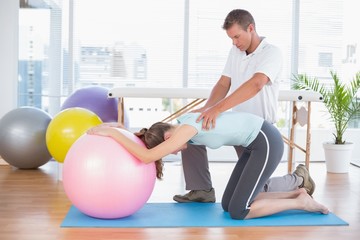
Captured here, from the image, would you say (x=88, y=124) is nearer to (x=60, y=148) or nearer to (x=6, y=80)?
(x=60, y=148)

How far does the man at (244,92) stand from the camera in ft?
11.0

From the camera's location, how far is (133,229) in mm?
3232

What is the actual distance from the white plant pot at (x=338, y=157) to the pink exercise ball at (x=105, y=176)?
8.96 ft

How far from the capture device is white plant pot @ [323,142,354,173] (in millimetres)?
5523

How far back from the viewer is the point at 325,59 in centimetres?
631

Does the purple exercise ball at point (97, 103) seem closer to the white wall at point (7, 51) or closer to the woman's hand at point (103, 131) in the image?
the white wall at point (7, 51)

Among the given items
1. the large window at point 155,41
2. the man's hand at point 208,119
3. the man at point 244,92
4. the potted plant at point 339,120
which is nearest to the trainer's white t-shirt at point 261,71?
the man at point 244,92

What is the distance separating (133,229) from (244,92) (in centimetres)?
99

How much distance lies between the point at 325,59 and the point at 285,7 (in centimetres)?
71

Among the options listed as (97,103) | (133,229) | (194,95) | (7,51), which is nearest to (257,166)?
(133,229)

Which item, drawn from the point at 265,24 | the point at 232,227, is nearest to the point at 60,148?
the point at 232,227

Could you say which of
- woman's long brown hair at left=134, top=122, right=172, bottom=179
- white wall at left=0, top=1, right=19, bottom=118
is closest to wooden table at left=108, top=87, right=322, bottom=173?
woman's long brown hair at left=134, top=122, right=172, bottom=179

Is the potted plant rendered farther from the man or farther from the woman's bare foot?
the woman's bare foot

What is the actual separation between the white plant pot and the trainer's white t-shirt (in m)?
1.97
